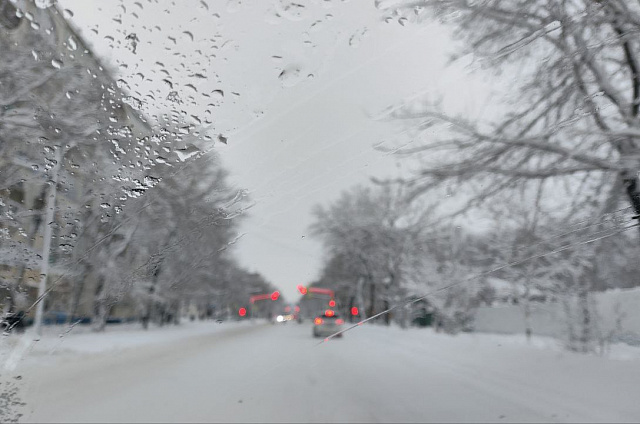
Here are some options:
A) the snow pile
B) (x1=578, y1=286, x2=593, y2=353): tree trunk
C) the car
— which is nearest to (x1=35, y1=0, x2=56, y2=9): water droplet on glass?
the car

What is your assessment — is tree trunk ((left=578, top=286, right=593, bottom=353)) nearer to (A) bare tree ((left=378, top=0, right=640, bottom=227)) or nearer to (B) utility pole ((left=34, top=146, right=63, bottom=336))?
(A) bare tree ((left=378, top=0, right=640, bottom=227))

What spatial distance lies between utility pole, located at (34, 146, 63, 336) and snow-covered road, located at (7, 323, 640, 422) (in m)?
0.30

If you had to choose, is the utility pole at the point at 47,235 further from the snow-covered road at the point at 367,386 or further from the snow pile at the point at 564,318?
the snow pile at the point at 564,318

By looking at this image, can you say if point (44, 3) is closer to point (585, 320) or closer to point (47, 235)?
point (47, 235)

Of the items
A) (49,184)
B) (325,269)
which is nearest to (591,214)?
(325,269)

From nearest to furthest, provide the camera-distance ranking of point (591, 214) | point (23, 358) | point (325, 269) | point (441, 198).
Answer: point (23, 358)
point (591, 214)
point (441, 198)
point (325, 269)

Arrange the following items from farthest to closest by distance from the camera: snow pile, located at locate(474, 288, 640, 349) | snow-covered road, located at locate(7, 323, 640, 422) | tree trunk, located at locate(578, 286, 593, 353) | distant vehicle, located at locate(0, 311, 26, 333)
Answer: tree trunk, located at locate(578, 286, 593, 353) → snow-covered road, located at locate(7, 323, 640, 422) → snow pile, located at locate(474, 288, 640, 349) → distant vehicle, located at locate(0, 311, 26, 333)

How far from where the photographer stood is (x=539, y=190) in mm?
3883

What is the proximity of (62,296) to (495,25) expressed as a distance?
3.38 m

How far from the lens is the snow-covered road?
15.0 feet

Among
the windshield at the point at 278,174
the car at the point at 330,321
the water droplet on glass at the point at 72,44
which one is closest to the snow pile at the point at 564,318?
the windshield at the point at 278,174

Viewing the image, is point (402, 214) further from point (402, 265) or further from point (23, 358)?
point (23, 358)

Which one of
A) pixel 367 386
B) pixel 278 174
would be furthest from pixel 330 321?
pixel 367 386

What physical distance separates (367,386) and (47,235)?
20.0 ft
